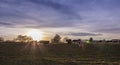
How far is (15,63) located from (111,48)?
44917 millimetres

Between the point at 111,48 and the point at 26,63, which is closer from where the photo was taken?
the point at 26,63

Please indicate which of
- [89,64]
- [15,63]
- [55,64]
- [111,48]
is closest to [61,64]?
[55,64]

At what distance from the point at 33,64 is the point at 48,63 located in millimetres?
2242

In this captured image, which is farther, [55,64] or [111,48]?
[111,48]

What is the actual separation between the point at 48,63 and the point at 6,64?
502 centimetres

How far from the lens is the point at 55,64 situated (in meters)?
32.2

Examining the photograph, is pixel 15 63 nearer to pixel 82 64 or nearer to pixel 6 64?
pixel 6 64

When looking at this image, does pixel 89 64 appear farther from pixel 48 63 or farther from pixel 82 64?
pixel 48 63

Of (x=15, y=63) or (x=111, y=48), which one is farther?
(x=111, y=48)

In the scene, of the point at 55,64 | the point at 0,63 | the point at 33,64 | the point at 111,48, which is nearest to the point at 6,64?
the point at 0,63

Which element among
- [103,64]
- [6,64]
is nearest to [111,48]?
[103,64]

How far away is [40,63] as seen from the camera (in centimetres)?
3256

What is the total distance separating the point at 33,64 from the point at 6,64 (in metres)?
3.19

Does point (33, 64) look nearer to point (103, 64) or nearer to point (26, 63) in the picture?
point (26, 63)
